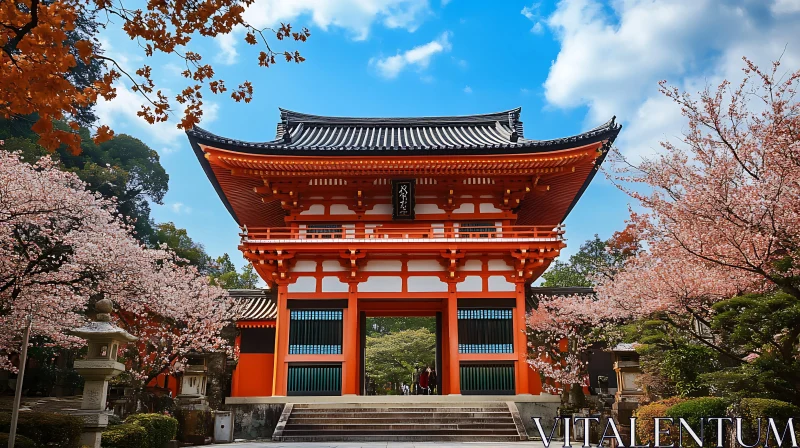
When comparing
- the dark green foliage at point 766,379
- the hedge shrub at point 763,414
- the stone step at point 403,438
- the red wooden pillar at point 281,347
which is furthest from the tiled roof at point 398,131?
the hedge shrub at point 763,414

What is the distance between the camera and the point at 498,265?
717 inches

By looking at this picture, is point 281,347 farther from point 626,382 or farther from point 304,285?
point 626,382

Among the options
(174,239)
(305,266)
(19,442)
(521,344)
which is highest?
(174,239)

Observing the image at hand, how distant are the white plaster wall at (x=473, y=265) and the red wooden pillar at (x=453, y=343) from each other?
2.39 ft

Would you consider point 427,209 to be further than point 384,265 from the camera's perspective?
Yes

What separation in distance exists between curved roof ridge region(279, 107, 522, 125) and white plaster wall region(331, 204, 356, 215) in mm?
6487

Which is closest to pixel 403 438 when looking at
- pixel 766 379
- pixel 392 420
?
pixel 392 420

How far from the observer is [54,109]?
5.82 meters

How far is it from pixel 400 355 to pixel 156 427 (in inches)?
881

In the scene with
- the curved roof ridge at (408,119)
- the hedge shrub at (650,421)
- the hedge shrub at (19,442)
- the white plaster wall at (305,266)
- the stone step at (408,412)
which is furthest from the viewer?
the curved roof ridge at (408,119)

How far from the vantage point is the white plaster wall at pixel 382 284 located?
18094mm

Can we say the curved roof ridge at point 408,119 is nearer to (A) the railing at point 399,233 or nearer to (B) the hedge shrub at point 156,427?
(A) the railing at point 399,233

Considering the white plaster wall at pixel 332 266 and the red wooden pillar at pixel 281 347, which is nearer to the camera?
the red wooden pillar at pixel 281 347

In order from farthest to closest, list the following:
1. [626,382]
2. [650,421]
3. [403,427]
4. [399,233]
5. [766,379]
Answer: [399,233] → [403,427] → [626,382] → [650,421] → [766,379]
